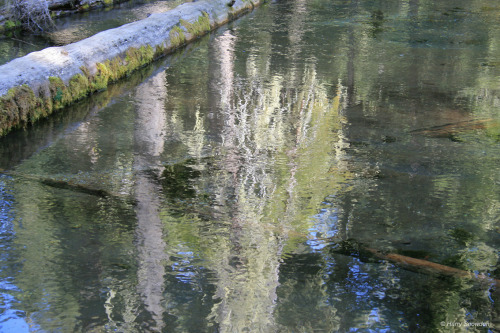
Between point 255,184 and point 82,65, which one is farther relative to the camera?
point 82,65

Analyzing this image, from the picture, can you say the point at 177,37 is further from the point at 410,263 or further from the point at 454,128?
the point at 410,263

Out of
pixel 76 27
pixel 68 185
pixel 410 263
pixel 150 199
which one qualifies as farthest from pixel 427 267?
pixel 76 27

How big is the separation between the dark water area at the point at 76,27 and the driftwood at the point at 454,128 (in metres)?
6.04

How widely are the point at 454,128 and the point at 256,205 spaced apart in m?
2.84

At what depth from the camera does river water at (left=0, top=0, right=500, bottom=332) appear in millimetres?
3035

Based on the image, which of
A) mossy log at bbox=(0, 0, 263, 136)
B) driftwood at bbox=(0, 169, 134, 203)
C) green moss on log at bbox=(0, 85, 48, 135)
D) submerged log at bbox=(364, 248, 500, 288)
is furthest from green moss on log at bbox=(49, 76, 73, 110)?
submerged log at bbox=(364, 248, 500, 288)

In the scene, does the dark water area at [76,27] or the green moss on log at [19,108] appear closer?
the green moss on log at [19,108]

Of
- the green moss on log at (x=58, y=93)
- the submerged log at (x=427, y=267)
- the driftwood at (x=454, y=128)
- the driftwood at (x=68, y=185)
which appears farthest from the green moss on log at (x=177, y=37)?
the submerged log at (x=427, y=267)

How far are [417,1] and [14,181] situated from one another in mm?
14106

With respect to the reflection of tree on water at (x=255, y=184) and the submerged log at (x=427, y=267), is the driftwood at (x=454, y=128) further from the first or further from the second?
the submerged log at (x=427, y=267)

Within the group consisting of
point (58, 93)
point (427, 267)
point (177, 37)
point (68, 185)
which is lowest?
point (427, 267)

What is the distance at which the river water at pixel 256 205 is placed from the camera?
119 inches

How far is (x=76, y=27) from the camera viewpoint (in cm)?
1144

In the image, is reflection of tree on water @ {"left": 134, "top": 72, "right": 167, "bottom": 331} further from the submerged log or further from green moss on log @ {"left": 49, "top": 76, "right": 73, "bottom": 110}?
the submerged log
